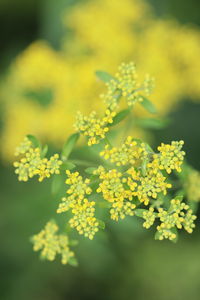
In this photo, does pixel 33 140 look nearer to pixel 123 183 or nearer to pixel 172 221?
pixel 123 183

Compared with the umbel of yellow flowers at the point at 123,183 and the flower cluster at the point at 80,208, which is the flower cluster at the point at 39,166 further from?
the flower cluster at the point at 80,208

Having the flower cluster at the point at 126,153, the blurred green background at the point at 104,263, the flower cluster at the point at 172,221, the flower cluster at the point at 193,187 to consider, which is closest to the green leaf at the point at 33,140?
the flower cluster at the point at 126,153

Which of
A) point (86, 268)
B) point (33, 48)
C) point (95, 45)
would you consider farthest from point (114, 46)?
point (86, 268)

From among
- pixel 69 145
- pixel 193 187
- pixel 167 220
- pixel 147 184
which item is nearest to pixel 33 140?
→ pixel 69 145

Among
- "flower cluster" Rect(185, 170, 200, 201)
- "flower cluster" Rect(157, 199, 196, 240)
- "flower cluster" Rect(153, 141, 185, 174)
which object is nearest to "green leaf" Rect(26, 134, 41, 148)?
"flower cluster" Rect(153, 141, 185, 174)

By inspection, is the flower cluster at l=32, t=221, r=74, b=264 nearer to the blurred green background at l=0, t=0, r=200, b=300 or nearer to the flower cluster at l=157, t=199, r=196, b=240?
the flower cluster at l=157, t=199, r=196, b=240

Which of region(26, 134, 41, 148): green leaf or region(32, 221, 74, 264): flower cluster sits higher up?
region(26, 134, 41, 148): green leaf
